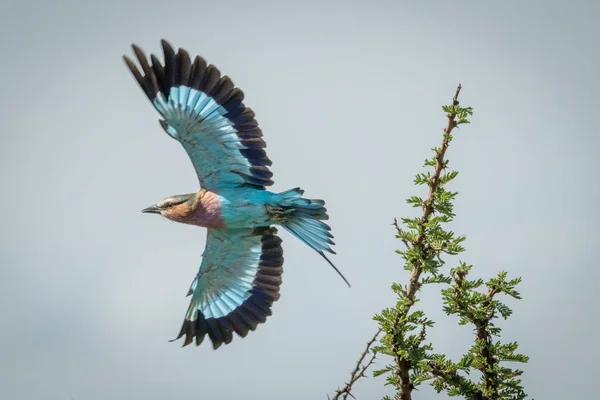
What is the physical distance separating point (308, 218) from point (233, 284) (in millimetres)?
1462

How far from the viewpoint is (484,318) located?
16.7ft

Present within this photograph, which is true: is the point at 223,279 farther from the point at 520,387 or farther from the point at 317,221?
the point at 520,387

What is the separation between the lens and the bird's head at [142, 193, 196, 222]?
7.79 meters

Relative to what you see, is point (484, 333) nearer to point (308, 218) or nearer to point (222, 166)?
point (308, 218)

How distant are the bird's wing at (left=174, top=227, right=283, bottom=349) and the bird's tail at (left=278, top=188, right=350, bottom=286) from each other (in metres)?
0.70

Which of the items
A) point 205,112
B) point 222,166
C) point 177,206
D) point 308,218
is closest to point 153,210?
point 177,206

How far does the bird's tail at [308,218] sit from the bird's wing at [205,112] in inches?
12.2

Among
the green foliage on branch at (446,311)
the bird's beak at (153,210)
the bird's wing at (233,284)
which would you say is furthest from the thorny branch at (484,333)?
the bird's beak at (153,210)

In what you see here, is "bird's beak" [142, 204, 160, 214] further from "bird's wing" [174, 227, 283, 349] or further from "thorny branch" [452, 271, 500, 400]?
"thorny branch" [452, 271, 500, 400]

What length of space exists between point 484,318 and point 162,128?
355 cm

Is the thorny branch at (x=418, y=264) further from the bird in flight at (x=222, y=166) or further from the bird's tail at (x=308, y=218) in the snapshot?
the bird's tail at (x=308, y=218)

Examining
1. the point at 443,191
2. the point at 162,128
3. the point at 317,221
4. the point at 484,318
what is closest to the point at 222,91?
the point at 162,128

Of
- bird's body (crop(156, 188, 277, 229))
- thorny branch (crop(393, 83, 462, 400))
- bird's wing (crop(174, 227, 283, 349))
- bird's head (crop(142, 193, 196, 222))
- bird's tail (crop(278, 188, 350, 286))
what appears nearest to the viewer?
thorny branch (crop(393, 83, 462, 400))

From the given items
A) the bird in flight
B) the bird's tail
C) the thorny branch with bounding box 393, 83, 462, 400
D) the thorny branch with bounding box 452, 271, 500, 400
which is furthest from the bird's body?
the thorny branch with bounding box 452, 271, 500, 400
